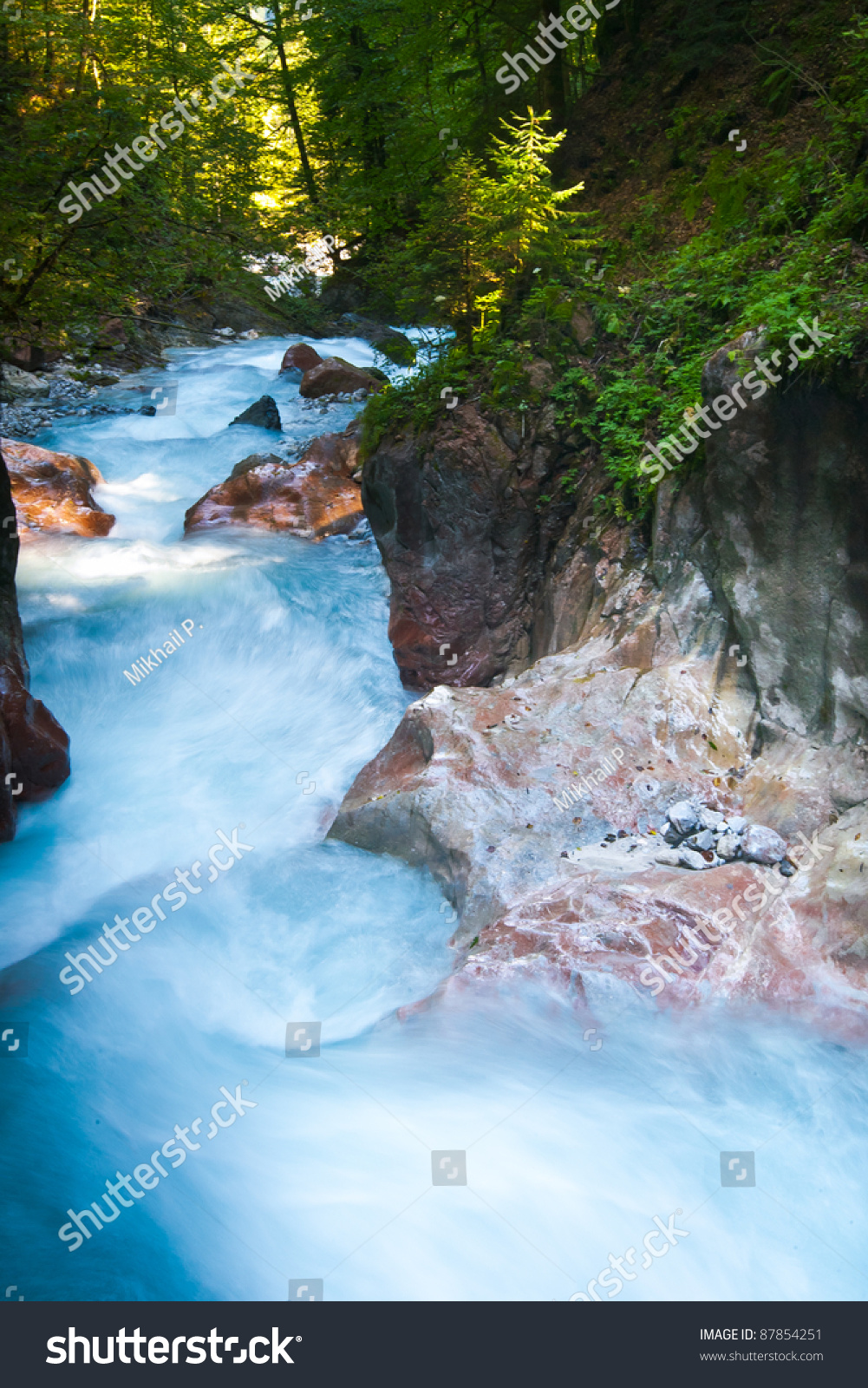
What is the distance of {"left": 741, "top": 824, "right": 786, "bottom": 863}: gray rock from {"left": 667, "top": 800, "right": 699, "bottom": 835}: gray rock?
1.11ft

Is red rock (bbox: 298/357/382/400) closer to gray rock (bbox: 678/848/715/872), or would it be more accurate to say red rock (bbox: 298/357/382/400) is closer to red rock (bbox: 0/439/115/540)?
red rock (bbox: 0/439/115/540)

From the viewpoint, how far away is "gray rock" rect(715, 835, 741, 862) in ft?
17.5

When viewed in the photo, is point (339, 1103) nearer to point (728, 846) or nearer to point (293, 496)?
point (728, 846)

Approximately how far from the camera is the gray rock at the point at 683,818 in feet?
18.3

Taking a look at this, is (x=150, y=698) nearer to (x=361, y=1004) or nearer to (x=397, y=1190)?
(x=361, y=1004)

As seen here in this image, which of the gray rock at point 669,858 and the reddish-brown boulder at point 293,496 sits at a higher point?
the reddish-brown boulder at point 293,496

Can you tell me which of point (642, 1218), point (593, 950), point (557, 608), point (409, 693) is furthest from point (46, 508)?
point (642, 1218)

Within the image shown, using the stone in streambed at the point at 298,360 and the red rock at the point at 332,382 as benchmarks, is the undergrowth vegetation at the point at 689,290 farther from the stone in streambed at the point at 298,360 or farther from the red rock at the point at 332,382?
the stone in streambed at the point at 298,360

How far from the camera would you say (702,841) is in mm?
5488

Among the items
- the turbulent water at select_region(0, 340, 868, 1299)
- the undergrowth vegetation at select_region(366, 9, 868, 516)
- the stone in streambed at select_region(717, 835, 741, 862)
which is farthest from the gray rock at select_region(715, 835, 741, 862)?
the undergrowth vegetation at select_region(366, 9, 868, 516)

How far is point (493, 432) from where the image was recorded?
873cm

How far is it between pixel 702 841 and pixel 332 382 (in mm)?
12892

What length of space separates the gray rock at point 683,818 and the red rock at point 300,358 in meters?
14.0

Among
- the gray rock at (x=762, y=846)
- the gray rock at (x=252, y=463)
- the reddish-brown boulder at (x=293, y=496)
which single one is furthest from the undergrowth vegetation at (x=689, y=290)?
the gray rock at (x=252, y=463)
